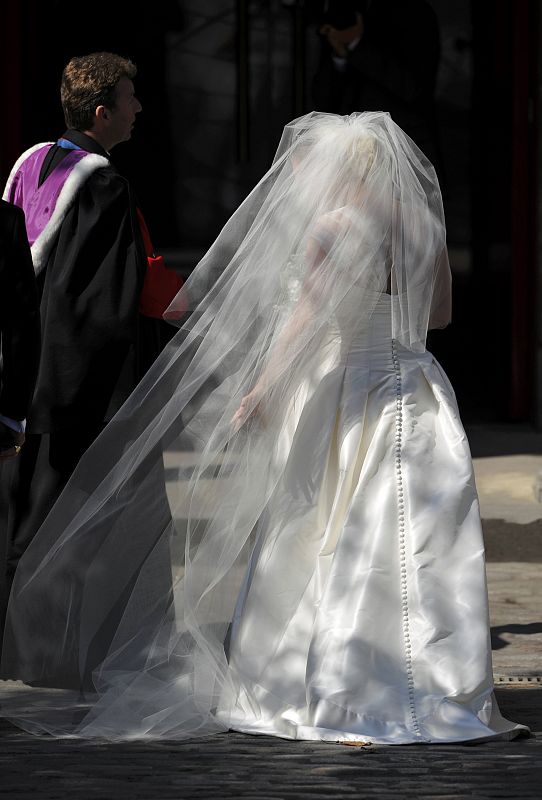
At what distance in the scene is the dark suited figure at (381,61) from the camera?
9.58 meters

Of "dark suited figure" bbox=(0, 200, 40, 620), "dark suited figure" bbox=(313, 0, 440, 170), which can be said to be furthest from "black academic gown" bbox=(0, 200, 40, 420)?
"dark suited figure" bbox=(313, 0, 440, 170)

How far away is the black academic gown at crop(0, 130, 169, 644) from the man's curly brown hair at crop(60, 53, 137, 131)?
2.7 inches

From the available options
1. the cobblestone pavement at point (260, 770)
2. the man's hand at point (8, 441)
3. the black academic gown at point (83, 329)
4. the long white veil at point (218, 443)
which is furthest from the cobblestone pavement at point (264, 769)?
the black academic gown at point (83, 329)

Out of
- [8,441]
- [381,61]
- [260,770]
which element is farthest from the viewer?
[381,61]

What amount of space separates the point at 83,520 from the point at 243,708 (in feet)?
2.47

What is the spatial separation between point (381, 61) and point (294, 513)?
558 cm

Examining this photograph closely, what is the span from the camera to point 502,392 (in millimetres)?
9836

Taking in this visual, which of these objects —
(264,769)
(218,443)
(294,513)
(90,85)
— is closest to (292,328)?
(218,443)

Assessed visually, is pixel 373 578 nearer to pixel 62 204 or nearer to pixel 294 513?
pixel 294 513

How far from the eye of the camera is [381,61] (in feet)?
31.7

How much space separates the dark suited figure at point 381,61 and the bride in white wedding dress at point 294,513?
16.4 ft

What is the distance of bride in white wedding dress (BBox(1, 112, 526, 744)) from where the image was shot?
4.46 meters


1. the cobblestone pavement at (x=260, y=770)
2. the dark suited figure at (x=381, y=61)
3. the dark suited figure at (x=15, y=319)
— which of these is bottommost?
the cobblestone pavement at (x=260, y=770)

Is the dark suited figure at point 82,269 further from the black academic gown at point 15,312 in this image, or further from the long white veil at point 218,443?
the black academic gown at point 15,312
